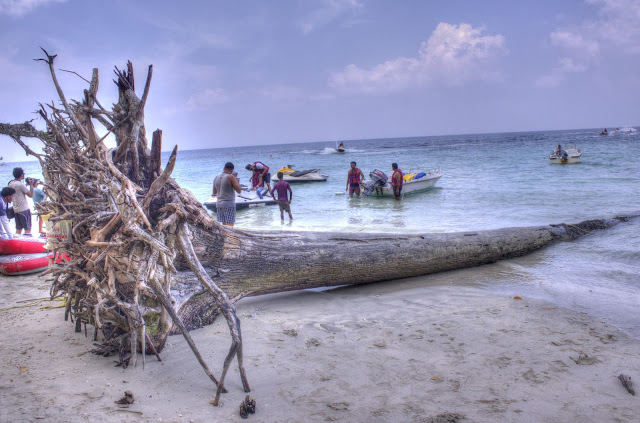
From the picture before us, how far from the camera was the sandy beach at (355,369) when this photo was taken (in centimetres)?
275

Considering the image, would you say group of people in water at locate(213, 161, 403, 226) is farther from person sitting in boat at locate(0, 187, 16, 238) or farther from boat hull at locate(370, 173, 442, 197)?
person sitting in boat at locate(0, 187, 16, 238)

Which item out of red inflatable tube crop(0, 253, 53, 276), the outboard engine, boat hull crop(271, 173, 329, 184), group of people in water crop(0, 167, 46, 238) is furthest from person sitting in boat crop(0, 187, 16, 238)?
boat hull crop(271, 173, 329, 184)

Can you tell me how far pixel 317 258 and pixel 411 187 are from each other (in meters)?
13.2

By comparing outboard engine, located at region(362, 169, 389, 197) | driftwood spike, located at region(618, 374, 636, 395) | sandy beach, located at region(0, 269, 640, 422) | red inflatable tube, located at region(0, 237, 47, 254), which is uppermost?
outboard engine, located at region(362, 169, 389, 197)

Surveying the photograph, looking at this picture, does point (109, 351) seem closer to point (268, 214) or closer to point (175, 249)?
point (175, 249)

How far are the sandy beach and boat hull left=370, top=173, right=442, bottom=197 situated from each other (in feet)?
40.9

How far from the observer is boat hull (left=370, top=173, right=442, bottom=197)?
17219mm

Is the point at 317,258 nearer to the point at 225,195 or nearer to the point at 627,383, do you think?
the point at 627,383

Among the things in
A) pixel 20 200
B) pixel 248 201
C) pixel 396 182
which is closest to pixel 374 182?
pixel 396 182

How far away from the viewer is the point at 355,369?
335 cm

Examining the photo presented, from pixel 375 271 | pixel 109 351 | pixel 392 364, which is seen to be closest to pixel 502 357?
pixel 392 364

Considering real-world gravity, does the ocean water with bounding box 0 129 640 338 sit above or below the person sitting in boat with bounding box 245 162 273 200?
below

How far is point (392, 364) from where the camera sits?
3.42 m

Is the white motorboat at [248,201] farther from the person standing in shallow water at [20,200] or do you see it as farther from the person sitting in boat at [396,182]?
the person standing in shallow water at [20,200]
